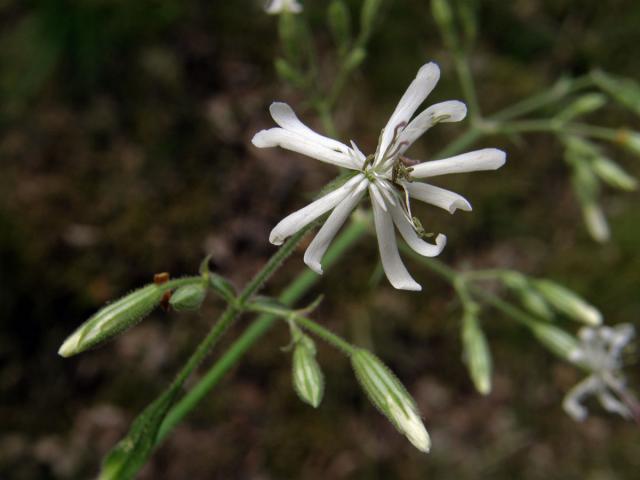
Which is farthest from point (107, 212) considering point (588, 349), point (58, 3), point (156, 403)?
point (588, 349)

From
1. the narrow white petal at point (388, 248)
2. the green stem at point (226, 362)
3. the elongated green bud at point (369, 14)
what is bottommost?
the green stem at point (226, 362)

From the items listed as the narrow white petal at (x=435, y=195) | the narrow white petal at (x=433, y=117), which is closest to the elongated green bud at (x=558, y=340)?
the narrow white petal at (x=435, y=195)

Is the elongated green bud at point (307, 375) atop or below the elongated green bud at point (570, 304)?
atop

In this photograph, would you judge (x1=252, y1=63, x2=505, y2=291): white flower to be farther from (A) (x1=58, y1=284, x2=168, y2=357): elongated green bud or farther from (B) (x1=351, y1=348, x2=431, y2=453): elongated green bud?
(A) (x1=58, y1=284, x2=168, y2=357): elongated green bud

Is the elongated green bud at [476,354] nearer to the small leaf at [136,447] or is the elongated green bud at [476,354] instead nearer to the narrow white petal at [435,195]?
the narrow white petal at [435,195]

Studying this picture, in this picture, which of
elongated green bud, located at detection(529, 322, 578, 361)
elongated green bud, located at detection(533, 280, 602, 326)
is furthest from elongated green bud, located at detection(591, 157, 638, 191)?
elongated green bud, located at detection(529, 322, 578, 361)

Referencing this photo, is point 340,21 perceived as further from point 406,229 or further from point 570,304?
point 570,304

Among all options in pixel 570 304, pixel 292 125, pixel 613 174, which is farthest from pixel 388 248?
pixel 613 174

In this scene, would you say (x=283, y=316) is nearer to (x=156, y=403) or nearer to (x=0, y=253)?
(x=156, y=403)
